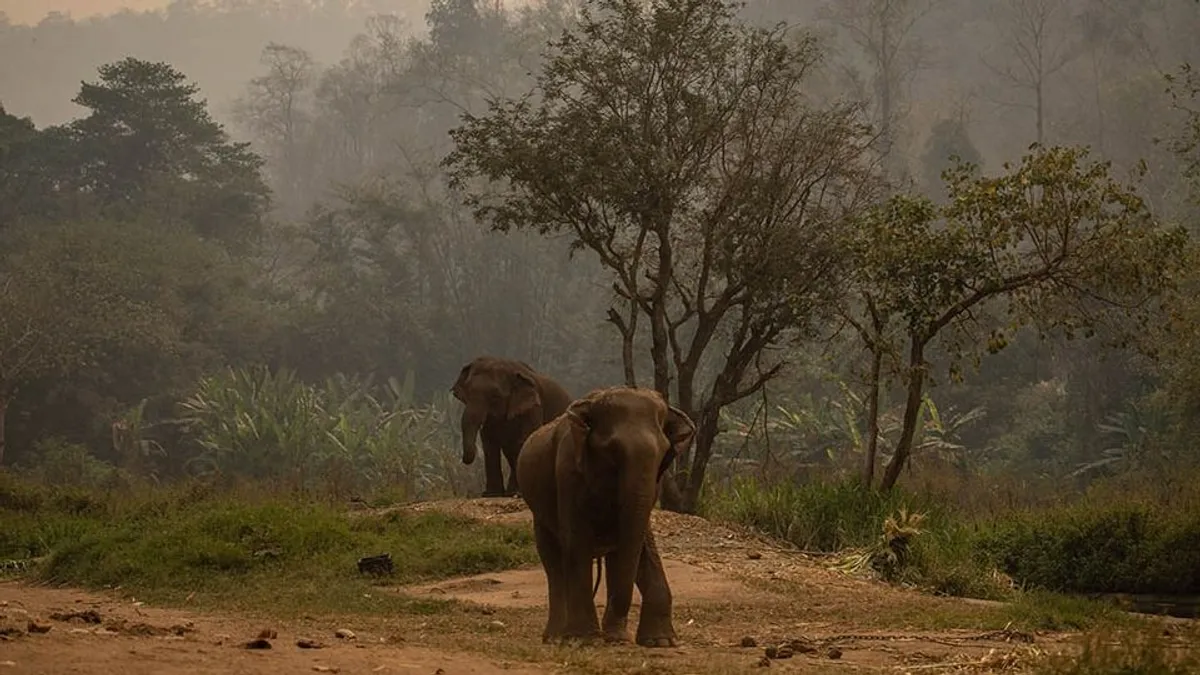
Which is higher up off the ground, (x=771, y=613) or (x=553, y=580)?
(x=553, y=580)

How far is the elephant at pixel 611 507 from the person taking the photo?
9.35 meters

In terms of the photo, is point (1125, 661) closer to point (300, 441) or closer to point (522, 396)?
point (522, 396)

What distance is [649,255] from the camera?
22625mm

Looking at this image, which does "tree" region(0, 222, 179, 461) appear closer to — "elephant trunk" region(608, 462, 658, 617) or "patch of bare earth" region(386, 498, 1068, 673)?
"patch of bare earth" region(386, 498, 1068, 673)

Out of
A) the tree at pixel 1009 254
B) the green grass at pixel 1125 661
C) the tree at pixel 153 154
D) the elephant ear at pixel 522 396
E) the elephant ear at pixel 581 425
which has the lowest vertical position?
the green grass at pixel 1125 661

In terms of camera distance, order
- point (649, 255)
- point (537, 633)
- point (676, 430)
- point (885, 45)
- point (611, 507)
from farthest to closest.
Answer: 1. point (885, 45)
2. point (649, 255)
3. point (537, 633)
4. point (676, 430)
5. point (611, 507)

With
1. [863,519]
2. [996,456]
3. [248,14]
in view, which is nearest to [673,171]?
[863,519]

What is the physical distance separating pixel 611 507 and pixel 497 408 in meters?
10.6

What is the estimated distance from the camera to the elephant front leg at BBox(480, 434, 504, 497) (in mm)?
20438

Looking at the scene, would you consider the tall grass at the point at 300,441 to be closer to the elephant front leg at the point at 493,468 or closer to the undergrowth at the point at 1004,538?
the elephant front leg at the point at 493,468

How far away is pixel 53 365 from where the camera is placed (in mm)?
36094

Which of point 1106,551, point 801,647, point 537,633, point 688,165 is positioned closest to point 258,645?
point 537,633

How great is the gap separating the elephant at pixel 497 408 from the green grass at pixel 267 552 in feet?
9.02

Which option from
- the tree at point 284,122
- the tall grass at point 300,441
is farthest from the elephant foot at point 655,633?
the tree at point 284,122
